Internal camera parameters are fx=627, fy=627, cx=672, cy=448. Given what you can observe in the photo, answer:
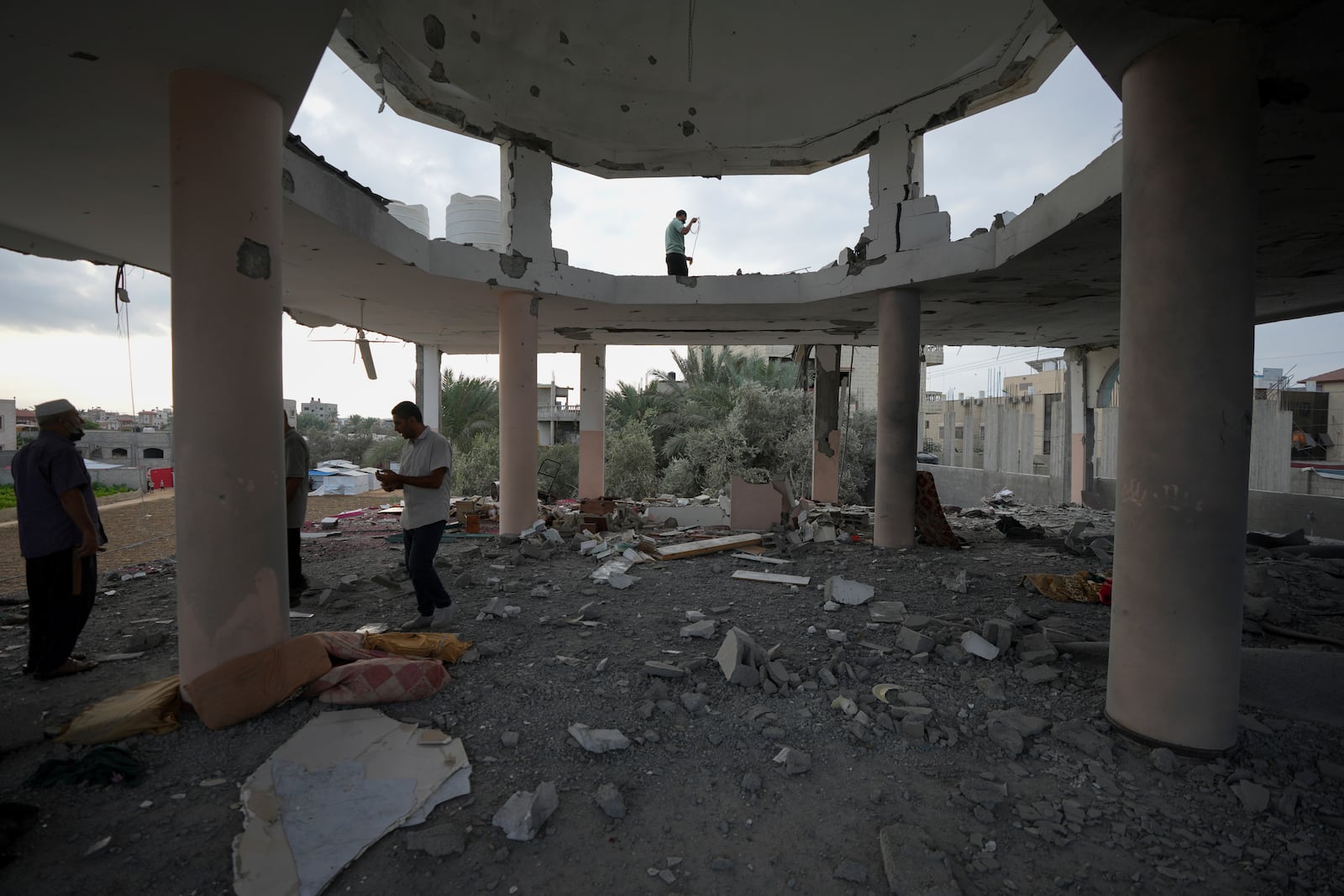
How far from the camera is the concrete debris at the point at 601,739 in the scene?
3.14 metres

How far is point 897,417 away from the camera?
326 inches

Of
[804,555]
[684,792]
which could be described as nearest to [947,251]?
[804,555]

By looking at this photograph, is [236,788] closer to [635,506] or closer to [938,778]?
[938,778]

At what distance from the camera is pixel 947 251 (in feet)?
24.6

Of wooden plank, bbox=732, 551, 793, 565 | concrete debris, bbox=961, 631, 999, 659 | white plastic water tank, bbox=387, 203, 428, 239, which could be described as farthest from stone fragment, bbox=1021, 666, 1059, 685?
white plastic water tank, bbox=387, 203, 428, 239

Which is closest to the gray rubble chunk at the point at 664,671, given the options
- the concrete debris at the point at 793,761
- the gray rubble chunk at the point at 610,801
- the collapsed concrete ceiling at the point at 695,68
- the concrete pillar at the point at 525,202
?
the concrete debris at the point at 793,761

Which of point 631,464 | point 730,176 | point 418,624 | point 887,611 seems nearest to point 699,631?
point 887,611

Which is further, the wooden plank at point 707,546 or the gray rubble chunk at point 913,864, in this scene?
the wooden plank at point 707,546

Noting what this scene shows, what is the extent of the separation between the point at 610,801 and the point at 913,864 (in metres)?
1.22

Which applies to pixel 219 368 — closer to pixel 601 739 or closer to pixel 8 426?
pixel 601 739

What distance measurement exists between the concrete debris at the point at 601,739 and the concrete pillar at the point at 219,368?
1.88 m

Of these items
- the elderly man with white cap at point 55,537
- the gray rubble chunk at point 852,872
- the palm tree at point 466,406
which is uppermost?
the palm tree at point 466,406

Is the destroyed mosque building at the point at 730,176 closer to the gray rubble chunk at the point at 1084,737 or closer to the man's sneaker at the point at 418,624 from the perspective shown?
the gray rubble chunk at the point at 1084,737

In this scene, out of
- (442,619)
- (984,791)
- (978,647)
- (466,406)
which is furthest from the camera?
(466,406)
